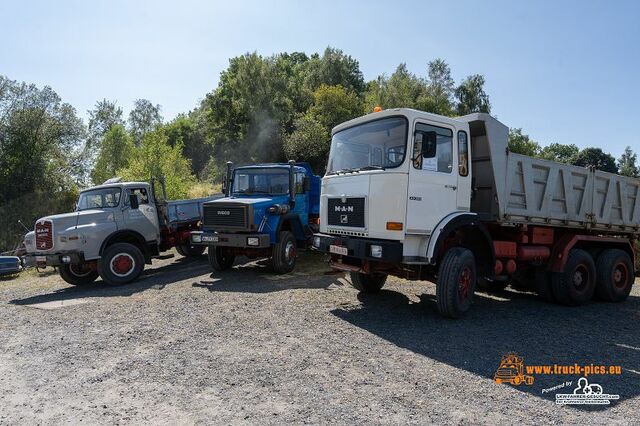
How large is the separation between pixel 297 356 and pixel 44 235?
25.0 ft

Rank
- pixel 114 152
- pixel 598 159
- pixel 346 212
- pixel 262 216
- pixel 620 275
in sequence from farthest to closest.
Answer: pixel 598 159, pixel 114 152, pixel 262 216, pixel 620 275, pixel 346 212

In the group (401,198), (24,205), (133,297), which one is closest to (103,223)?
(133,297)

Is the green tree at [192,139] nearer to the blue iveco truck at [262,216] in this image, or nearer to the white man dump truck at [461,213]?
the blue iveco truck at [262,216]

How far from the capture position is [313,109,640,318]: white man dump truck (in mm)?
6051

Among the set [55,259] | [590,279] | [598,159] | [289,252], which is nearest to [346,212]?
[289,252]

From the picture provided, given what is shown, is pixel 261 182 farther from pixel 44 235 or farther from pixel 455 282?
pixel 455 282

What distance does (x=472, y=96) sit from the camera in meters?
49.8

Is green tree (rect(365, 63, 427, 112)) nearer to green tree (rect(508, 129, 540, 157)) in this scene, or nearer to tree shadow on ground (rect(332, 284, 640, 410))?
green tree (rect(508, 129, 540, 157))

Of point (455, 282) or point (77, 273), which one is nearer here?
point (455, 282)

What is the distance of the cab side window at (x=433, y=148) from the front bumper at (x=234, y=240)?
4.67 meters

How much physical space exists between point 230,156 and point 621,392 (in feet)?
119

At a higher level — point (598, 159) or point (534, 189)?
point (598, 159)

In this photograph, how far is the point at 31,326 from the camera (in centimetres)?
668

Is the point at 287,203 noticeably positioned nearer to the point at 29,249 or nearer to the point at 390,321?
the point at 390,321
